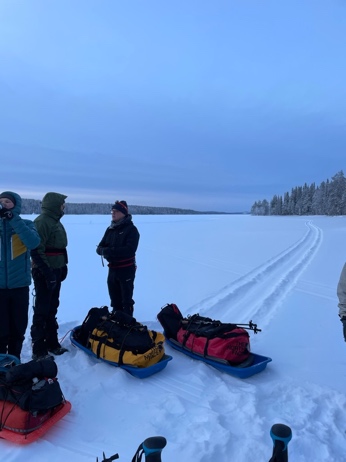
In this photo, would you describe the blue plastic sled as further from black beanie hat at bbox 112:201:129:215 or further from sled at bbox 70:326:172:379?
black beanie hat at bbox 112:201:129:215

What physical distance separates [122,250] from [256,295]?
3586 mm

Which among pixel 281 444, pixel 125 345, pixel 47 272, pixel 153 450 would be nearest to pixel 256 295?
pixel 125 345

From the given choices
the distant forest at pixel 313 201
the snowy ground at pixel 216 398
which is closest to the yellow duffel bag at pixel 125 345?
the snowy ground at pixel 216 398

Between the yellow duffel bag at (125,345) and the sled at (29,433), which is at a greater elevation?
the yellow duffel bag at (125,345)

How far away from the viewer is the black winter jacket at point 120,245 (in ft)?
15.8

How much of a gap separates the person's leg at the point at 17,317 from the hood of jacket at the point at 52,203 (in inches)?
39.7

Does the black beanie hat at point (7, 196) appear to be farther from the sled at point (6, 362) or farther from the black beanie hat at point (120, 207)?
the black beanie hat at point (120, 207)

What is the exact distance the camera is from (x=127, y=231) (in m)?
4.93

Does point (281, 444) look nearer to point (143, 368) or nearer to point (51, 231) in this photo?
point (143, 368)

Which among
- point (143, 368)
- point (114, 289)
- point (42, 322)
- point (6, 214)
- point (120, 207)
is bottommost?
point (143, 368)

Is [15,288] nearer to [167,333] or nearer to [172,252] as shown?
[167,333]

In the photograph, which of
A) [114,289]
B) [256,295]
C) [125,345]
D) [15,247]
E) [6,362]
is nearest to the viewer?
[6,362]

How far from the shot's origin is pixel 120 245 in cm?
489

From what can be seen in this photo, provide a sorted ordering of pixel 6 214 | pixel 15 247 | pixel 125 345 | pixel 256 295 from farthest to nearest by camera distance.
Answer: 1. pixel 256 295
2. pixel 125 345
3. pixel 15 247
4. pixel 6 214
